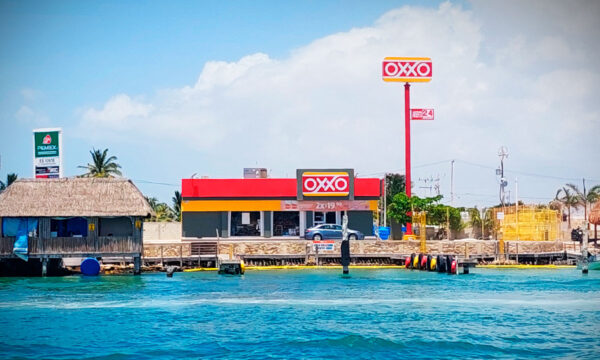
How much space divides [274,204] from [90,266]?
18.6m

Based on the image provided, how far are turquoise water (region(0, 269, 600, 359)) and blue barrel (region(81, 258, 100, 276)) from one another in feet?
5.24

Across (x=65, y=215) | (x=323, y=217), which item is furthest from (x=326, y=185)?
(x=65, y=215)

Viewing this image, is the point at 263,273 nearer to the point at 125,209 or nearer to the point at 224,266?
the point at 224,266

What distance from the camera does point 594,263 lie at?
58562 mm

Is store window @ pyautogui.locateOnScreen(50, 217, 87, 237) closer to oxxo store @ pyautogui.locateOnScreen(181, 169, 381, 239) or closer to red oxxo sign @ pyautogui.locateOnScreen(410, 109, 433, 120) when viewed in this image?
oxxo store @ pyautogui.locateOnScreen(181, 169, 381, 239)

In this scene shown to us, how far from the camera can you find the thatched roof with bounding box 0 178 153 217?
52.2 metres

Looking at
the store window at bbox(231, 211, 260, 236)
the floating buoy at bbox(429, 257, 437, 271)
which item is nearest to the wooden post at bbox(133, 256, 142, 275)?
the store window at bbox(231, 211, 260, 236)

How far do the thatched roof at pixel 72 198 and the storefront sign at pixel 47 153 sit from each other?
11.2 ft

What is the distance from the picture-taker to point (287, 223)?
67375 mm

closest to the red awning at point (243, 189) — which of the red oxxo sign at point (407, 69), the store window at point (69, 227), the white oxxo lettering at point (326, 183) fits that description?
the white oxxo lettering at point (326, 183)

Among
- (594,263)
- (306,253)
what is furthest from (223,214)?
(594,263)

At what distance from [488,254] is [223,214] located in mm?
22317

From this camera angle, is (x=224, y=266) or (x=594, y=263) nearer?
(x=224, y=266)

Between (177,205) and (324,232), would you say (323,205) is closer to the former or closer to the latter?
(324,232)
